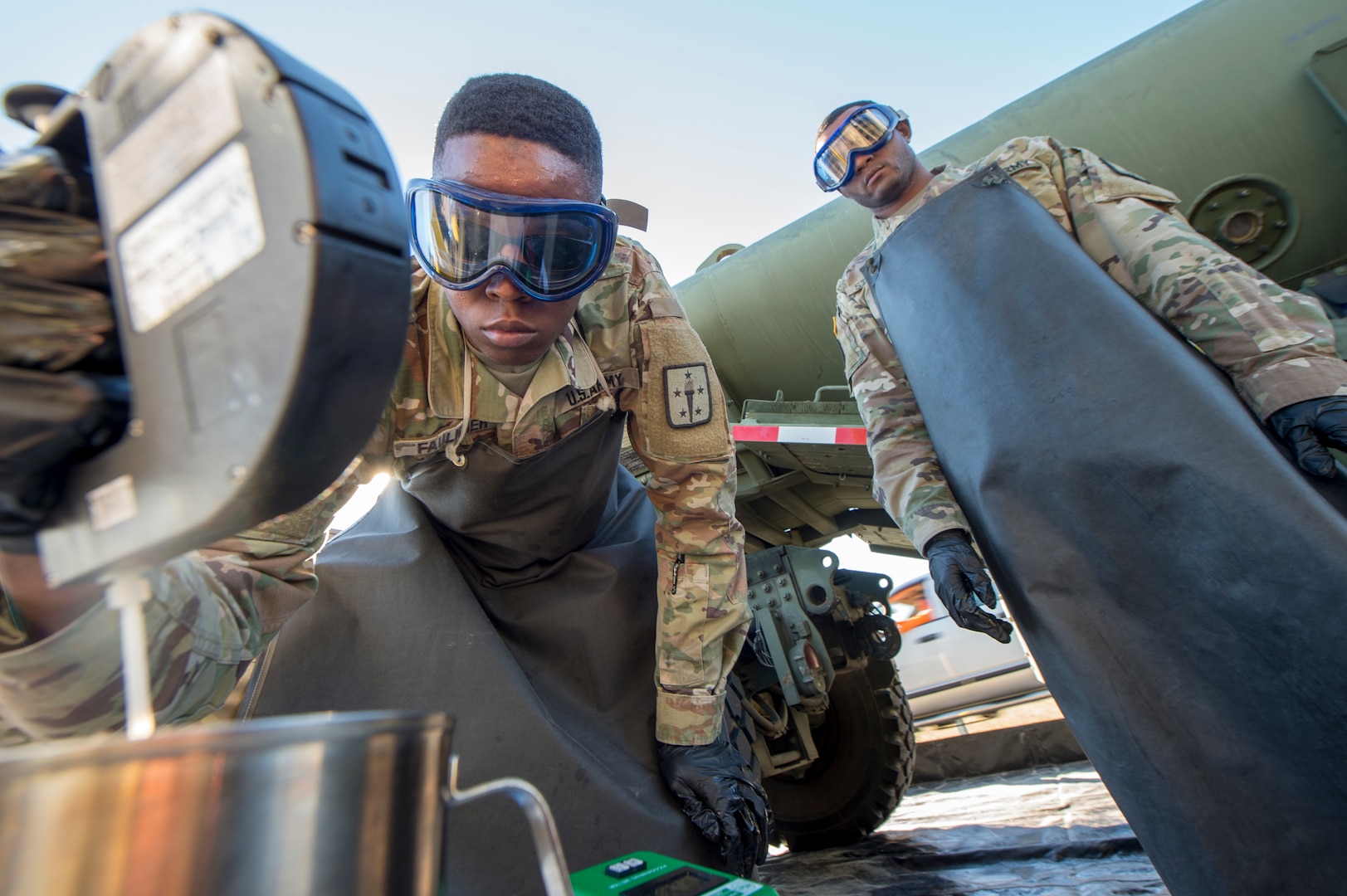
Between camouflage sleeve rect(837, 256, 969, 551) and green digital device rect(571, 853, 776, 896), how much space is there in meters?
1.06

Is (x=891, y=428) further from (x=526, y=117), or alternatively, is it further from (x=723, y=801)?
(x=526, y=117)

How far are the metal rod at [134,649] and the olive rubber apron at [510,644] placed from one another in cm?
106

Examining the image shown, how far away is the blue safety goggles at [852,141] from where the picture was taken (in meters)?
2.14

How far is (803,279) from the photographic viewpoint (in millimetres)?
3141

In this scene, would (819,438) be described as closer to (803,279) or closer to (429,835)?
(803,279)

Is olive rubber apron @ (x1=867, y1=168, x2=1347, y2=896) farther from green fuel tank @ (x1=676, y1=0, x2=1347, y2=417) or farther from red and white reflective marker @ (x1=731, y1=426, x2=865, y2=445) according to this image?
green fuel tank @ (x1=676, y1=0, x2=1347, y2=417)

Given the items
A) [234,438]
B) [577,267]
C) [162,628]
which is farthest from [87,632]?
[577,267]

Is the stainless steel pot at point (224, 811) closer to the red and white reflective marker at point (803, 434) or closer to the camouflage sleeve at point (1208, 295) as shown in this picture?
the camouflage sleeve at point (1208, 295)

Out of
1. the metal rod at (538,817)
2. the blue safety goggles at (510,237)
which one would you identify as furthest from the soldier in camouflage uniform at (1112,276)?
the metal rod at (538,817)

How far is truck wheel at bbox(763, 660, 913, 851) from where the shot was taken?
8.86ft

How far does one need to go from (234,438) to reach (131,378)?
0.38 feet

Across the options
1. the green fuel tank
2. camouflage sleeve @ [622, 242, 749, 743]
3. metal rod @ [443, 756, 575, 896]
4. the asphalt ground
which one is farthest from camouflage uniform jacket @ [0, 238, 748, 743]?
the green fuel tank

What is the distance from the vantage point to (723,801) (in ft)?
4.99

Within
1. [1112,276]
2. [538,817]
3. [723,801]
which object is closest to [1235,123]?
[1112,276]
